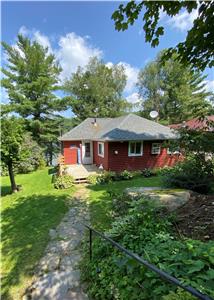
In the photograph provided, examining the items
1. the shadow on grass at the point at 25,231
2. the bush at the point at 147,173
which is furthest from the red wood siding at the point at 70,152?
the shadow on grass at the point at 25,231

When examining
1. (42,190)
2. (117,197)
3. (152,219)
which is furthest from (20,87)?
(152,219)

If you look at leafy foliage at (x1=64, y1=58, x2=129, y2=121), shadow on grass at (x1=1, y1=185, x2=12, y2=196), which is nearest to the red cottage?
shadow on grass at (x1=1, y1=185, x2=12, y2=196)

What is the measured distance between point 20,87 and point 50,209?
61.2 ft

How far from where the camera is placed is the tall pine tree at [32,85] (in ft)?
72.5

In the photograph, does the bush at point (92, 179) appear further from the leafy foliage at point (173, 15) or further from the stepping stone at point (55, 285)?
the leafy foliage at point (173, 15)

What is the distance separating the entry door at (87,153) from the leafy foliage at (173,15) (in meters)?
14.7

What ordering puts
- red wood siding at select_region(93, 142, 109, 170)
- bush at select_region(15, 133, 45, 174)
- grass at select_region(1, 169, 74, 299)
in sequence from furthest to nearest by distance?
bush at select_region(15, 133, 45, 174), red wood siding at select_region(93, 142, 109, 170), grass at select_region(1, 169, 74, 299)

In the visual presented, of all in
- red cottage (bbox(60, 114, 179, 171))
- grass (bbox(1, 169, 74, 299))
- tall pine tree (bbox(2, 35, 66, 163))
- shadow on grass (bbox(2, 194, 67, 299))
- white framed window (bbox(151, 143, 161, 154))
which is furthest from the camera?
tall pine tree (bbox(2, 35, 66, 163))

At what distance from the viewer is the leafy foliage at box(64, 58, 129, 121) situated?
32.0 meters

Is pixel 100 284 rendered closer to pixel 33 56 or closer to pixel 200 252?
pixel 200 252

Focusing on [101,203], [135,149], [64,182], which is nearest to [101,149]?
[135,149]

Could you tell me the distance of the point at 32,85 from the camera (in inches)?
862

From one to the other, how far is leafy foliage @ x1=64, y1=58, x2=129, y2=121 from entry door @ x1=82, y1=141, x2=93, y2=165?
46.8 feet

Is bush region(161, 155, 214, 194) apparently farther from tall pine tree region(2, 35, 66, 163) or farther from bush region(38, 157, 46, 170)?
tall pine tree region(2, 35, 66, 163)
